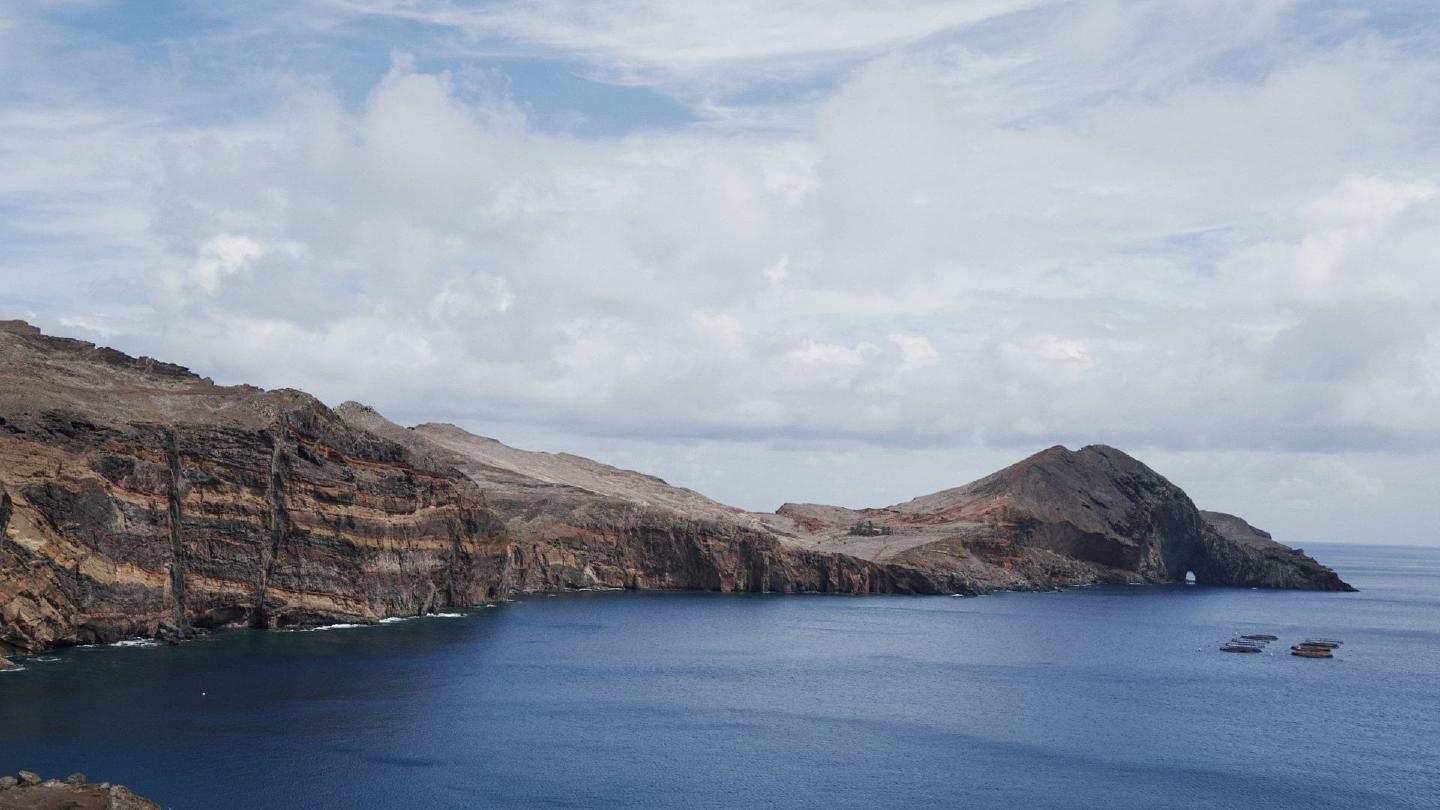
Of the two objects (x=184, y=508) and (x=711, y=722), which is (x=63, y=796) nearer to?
(x=711, y=722)

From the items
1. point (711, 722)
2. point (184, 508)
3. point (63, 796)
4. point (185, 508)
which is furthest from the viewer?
point (185, 508)

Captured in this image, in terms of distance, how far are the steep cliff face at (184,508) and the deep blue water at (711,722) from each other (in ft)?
17.1

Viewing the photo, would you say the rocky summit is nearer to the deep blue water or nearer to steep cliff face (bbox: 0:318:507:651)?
steep cliff face (bbox: 0:318:507:651)

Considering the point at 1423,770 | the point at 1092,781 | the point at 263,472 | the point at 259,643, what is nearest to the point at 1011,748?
the point at 1092,781

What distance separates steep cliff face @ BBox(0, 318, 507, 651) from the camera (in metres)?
111

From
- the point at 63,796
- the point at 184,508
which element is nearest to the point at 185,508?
the point at 184,508

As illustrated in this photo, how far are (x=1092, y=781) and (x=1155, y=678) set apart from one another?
52121 millimetres

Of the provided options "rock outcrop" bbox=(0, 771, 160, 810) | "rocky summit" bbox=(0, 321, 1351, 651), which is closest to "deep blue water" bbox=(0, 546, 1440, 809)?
"rocky summit" bbox=(0, 321, 1351, 651)

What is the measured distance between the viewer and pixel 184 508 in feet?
414

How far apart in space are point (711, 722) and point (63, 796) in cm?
5303

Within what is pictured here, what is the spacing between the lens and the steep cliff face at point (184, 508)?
111000 millimetres

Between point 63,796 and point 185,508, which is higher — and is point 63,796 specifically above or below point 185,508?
below

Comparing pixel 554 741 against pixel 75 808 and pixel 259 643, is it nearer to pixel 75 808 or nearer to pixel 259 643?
pixel 75 808

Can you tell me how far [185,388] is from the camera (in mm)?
140750
